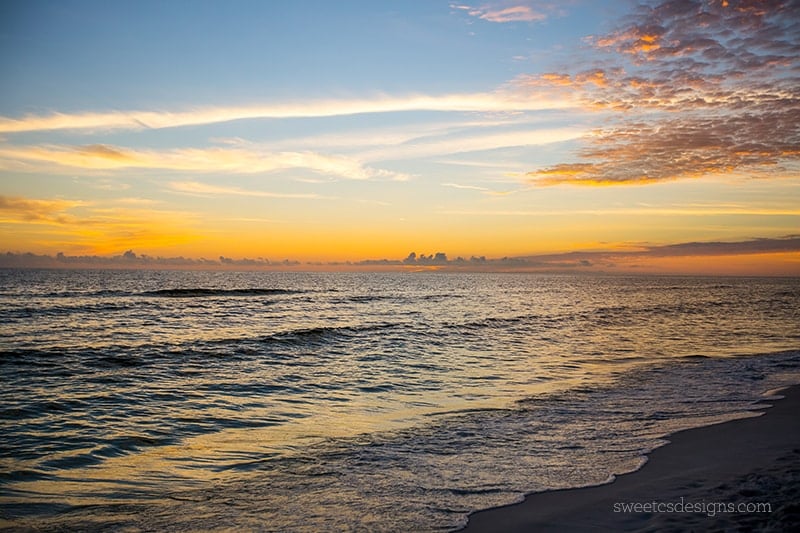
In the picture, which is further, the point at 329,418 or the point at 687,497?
the point at 329,418

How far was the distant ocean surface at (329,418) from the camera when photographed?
24.7ft

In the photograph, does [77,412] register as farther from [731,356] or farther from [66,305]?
[66,305]

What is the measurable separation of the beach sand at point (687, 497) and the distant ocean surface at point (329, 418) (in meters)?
0.42

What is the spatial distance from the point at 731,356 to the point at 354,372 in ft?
54.8

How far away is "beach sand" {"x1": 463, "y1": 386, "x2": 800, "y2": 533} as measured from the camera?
240 inches

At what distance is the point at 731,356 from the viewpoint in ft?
77.4

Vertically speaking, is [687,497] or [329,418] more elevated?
[687,497]

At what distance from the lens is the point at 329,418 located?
12820 millimetres

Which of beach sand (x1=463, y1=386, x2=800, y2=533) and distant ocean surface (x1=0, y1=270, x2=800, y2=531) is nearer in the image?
beach sand (x1=463, y1=386, x2=800, y2=533)

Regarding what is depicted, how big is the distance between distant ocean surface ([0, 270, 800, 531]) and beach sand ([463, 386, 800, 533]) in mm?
418

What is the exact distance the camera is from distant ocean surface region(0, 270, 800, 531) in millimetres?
7523

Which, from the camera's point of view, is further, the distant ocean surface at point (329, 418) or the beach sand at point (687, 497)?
the distant ocean surface at point (329, 418)

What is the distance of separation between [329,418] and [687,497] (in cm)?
796

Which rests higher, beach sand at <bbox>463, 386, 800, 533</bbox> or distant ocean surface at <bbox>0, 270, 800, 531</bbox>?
beach sand at <bbox>463, 386, 800, 533</bbox>
